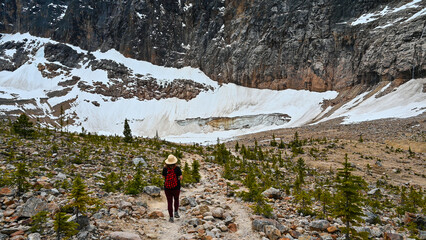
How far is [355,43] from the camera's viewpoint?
7394cm

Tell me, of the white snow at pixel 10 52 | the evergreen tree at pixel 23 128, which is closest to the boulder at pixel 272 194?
the evergreen tree at pixel 23 128

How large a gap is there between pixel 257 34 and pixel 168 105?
45406mm

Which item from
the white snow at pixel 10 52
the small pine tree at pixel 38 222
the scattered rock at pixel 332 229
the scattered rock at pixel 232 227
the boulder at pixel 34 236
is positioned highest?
the white snow at pixel 10 52

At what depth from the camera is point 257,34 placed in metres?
96.3

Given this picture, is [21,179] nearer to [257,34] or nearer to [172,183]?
[172,183]

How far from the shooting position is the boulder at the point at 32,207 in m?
Result: 5.46

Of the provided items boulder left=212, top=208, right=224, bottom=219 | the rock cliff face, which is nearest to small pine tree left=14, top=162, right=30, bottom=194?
boulder left=212, top=208, right=224, bottom=219

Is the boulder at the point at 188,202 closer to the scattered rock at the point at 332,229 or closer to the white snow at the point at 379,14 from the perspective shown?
the scattered rock at the point at 332,229

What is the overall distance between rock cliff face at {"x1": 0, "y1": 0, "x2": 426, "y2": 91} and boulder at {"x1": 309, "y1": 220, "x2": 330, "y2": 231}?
2720 inches

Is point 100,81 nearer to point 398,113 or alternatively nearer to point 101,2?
point 101,2

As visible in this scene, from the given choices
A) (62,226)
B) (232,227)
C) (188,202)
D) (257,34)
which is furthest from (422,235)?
(257,34)

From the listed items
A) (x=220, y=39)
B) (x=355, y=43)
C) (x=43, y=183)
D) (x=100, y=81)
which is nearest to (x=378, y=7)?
(x=355, y=43)

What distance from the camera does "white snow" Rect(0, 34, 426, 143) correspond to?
75.9 meters

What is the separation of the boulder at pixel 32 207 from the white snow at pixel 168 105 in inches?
2408
